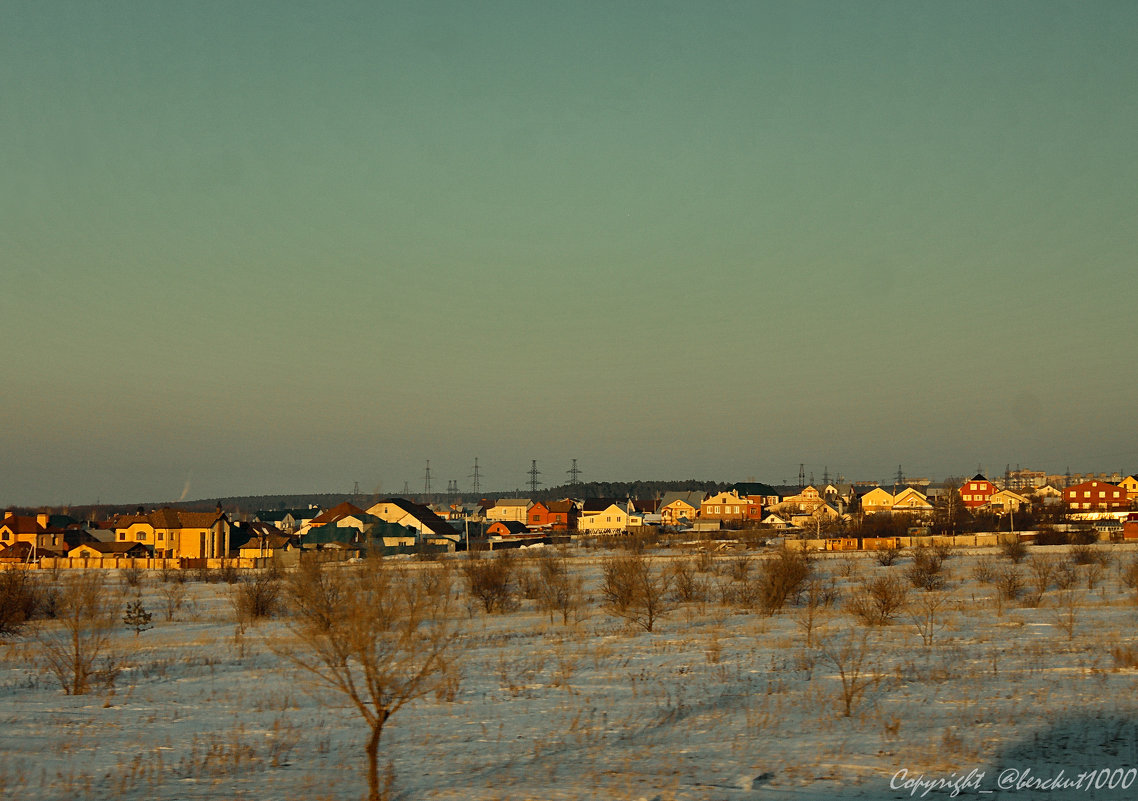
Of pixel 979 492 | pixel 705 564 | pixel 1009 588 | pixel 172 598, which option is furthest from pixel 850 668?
pixel 979 492

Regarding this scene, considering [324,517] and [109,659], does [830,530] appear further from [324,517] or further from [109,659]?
[109,659]

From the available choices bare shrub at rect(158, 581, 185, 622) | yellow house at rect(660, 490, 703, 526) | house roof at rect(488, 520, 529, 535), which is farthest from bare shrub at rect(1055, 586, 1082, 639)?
yellow house at rect(660, 490, 703, 526)

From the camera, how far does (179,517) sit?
70500mm

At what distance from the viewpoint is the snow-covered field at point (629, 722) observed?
1066cm

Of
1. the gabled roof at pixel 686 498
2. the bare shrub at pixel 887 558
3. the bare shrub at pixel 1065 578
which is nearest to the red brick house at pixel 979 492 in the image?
the gabled roof at pixel 686 498

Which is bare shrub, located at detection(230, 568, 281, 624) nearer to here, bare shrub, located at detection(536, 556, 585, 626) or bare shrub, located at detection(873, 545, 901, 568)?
bare shrub, located at detection(536, 556, 585, 626)

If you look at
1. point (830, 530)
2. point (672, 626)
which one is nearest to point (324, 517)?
point (830, 530)

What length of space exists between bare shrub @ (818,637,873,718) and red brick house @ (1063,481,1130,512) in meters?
110

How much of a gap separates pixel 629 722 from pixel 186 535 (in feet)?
205

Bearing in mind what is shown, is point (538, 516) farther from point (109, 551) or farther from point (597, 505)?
point (109, 551)

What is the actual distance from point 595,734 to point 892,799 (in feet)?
14.6

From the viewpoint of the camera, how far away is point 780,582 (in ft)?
96.7
